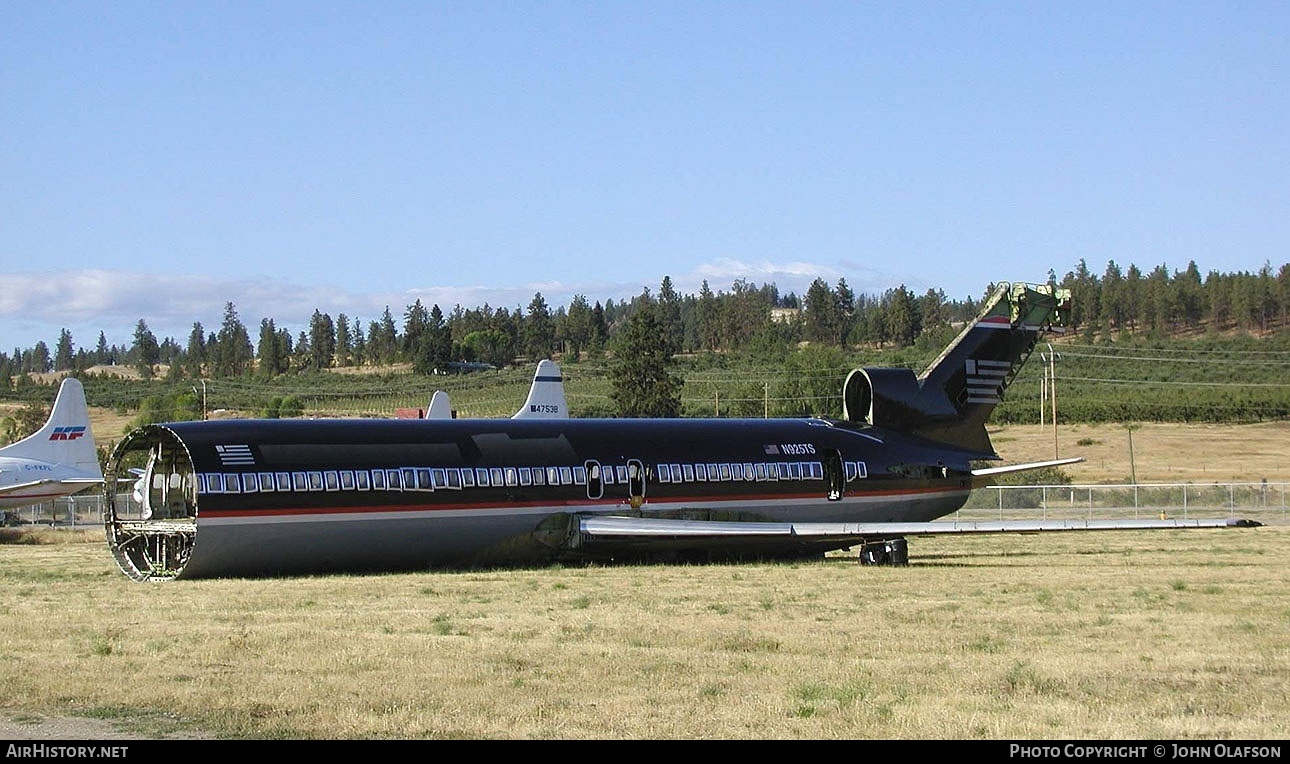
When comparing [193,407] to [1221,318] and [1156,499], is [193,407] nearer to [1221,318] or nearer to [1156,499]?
[1156,499]

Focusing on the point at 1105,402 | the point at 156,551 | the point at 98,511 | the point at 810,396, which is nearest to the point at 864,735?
the point at 156,551

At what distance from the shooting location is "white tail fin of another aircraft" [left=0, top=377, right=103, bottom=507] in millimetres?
55312

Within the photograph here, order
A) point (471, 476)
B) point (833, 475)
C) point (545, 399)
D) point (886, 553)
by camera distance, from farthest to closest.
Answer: point (545, 399) < point (833, 475) < point (886, 553) < point (471, 476)

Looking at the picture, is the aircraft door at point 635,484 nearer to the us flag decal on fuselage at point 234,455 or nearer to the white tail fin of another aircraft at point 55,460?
the us flag decal on fuselage at point 234,455

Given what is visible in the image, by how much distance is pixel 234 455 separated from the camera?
97.0ft

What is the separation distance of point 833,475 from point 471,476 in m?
9.73

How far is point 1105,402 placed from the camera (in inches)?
4744

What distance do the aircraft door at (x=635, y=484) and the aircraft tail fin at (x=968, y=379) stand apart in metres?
7.76

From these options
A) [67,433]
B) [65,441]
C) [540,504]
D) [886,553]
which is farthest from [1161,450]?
[540,504]

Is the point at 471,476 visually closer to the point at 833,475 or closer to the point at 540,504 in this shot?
the point at 540,504

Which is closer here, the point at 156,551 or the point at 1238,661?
the point at 1238,661

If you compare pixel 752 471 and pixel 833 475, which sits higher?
pixel 752 471

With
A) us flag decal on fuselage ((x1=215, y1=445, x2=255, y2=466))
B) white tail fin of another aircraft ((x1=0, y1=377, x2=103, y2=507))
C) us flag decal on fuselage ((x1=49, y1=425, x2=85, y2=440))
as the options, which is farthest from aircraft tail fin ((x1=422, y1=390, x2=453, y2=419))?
us flag decal on fuselage ((x1=49, y1=425, x2=85, y2=440))

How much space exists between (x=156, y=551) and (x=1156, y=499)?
41686 millimetres
